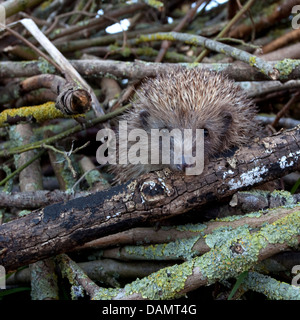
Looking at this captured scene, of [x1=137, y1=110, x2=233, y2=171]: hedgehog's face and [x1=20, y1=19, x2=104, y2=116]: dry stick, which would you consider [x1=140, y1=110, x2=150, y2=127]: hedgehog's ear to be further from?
[x1=20, y1=19, x2=104, y2=116]: dry stick

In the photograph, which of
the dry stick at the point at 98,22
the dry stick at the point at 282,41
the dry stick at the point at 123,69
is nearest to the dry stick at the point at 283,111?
the dry stick at the point at 123,69

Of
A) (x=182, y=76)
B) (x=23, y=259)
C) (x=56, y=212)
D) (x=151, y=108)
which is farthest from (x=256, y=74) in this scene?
(x=23, y=259)

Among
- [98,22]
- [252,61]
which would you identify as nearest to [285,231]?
[252,61]

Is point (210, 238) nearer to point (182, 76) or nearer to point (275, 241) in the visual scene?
point (275, 241)

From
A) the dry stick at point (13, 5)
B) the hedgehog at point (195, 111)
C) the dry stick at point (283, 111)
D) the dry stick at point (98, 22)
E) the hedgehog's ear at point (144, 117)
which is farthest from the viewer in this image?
the dry stick at point (98, 22)

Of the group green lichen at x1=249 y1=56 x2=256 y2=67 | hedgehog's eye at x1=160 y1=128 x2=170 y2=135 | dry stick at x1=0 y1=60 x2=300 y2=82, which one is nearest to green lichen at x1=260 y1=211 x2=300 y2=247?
hedgehog's eye at x1=160 y1=128 x2=170 y2=135

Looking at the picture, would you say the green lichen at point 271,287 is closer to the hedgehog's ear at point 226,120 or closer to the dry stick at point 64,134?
the hedgehog's ear at point 226,120
